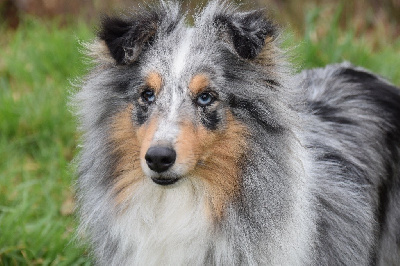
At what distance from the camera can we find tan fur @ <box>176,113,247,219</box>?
284 cm

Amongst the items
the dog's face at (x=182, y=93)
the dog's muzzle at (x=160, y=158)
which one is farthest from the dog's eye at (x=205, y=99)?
the dog's muzzle at (x=160, y=158)

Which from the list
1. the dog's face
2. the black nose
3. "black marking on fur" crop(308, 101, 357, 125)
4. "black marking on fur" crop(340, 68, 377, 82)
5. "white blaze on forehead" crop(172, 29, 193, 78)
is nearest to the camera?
the black nose

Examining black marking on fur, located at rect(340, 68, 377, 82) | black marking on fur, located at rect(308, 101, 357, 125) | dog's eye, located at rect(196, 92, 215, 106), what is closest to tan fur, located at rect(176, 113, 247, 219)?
dog's eye, located at rect(196, 92, 215, 106)

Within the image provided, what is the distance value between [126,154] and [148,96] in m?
0.31

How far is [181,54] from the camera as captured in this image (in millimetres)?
2939

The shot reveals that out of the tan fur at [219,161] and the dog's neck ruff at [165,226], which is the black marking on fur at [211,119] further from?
the dog's neck ruff at [165,226]

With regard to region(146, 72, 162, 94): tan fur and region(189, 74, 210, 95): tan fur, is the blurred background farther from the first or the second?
region(146, 72, 162, 94): tan fur

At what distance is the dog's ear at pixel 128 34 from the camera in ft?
9.96

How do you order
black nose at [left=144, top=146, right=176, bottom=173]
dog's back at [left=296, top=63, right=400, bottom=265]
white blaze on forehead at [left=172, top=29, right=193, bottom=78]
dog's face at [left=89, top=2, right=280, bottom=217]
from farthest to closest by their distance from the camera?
dog's back at [left=296, top=63, right=400, bottom=265]
white blaze on forehead at [left=172, top=29, right=193, bottom=78]
dog's face at [left=89, top=2, right=280, bottom=217]
black nose at [left=144, top=146, right=176, bottom=173]

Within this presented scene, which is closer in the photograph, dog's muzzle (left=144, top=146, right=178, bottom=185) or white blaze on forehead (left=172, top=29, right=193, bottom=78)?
dog's muzzle (left=144, top=146, right=178, bottom=185)

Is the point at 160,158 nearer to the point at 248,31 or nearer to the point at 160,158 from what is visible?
the point at 160,158

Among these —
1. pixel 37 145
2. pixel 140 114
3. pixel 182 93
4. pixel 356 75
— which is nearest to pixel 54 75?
pixel 37 145

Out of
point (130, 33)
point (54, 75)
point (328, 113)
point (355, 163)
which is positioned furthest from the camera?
point (54, 75)

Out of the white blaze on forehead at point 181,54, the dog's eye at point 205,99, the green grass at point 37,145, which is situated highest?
Result: the white blaze on forehead at point 181,54
